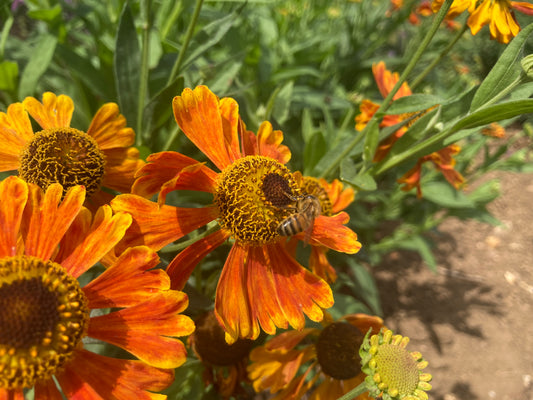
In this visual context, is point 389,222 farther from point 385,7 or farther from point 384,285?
point 385,7

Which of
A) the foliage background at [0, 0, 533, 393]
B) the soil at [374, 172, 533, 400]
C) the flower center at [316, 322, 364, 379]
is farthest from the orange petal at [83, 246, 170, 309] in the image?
the soil at [374, 172, 533, 400]

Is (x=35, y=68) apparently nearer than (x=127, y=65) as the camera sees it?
No

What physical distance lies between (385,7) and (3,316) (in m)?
2.79

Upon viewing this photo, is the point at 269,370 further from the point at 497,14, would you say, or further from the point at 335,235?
the point at 497,14

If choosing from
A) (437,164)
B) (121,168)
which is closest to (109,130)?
(121,168)

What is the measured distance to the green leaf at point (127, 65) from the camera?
111cm

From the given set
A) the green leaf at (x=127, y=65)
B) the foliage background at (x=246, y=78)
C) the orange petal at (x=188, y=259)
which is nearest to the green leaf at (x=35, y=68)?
the foliage background at (x=246, y=78)

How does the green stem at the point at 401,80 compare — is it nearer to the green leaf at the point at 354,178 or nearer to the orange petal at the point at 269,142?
the green leaf at the point at 354,178

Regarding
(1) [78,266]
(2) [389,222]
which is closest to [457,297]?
(2) [389,222]

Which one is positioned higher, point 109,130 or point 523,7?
point 523,7

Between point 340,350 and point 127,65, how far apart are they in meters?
0.94

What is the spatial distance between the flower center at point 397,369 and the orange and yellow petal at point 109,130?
0.67 metres

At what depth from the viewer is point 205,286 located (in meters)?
1.17

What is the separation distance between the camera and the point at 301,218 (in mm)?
763
